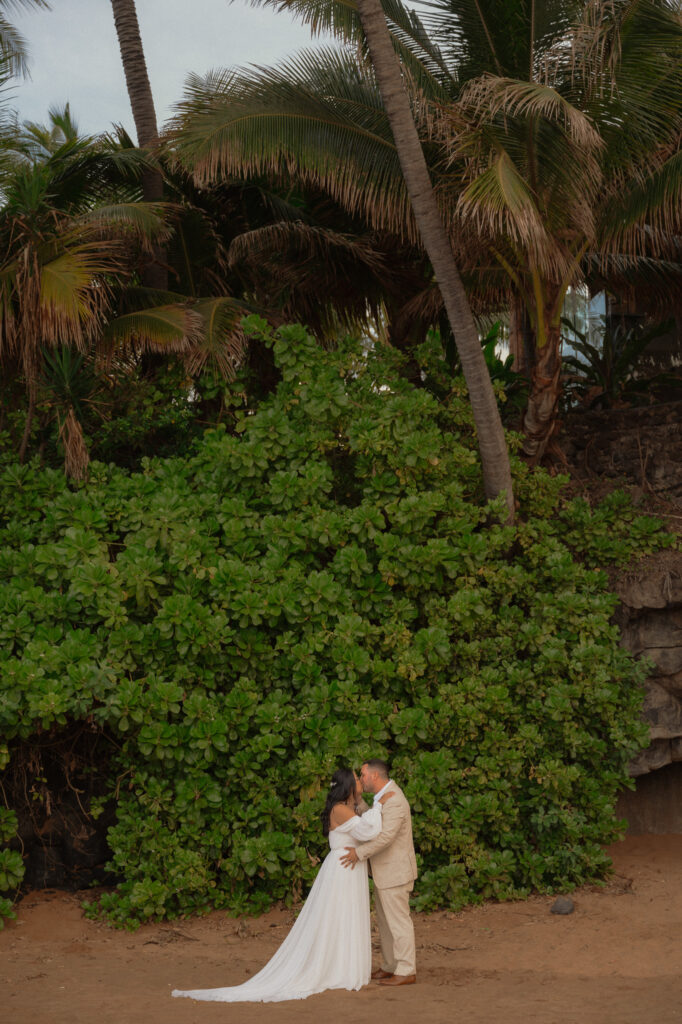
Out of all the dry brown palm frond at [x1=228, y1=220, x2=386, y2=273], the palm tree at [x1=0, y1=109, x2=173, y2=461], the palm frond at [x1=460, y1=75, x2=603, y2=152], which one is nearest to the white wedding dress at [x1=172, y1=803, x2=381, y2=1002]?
the palm tree at [x1=0, y1=109, x2=173, y2=461]

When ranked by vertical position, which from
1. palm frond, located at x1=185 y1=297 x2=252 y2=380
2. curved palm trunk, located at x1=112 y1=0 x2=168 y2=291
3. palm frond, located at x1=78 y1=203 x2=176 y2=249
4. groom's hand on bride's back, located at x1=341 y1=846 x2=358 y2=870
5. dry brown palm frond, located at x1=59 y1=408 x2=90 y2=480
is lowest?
groom's hand on bride's back, located at x1=341 y1=846 x2=358 y2=870

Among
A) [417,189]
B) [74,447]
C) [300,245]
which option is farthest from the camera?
[300,245]

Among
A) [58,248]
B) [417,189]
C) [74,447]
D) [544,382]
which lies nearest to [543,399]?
[544,382]

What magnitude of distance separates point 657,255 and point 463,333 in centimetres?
364

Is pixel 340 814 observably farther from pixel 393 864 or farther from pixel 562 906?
pixel 562 906

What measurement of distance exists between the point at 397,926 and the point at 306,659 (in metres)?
2.55

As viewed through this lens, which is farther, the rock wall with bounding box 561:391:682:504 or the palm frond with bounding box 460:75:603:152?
the rock wall with bounding box 561:391:682:504

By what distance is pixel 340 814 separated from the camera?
673cm

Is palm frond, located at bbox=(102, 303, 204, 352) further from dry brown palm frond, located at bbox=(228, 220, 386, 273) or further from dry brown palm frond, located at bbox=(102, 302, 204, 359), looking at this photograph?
dry brown palm frond, located at bbox=(228, 220, 386, 273)

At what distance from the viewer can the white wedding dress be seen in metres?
6.47

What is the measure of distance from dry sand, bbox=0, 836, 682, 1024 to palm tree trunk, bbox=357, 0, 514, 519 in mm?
3644

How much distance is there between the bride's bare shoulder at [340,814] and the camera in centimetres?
672

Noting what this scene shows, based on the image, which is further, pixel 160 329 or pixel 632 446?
pixel 632 446

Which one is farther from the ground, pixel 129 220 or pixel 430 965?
pixel 129 220
